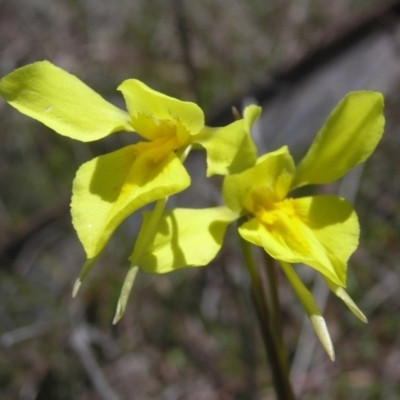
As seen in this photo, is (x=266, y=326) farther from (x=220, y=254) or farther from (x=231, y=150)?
(x=220, y=254)

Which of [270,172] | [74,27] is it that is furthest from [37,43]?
[270,172]

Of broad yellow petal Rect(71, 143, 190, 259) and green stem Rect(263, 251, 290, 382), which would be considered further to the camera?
green stem Rect(263, 251, 290, 382)

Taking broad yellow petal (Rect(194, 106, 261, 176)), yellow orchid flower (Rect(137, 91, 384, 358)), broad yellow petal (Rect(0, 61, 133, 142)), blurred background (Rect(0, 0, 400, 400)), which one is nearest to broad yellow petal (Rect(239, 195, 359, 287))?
yellow orchid flower (Rect(137, 91, 384, 358))

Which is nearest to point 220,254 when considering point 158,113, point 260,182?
point 260,182

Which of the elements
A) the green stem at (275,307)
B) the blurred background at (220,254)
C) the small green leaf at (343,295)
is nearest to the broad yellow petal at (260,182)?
the green stem at (275,307)

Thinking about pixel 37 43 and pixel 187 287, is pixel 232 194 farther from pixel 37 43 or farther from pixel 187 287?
pixel 37 43

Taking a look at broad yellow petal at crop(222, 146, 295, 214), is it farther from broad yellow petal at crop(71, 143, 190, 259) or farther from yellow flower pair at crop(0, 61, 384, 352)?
broad yellow petal at crop(71, 143, 190, 259)
